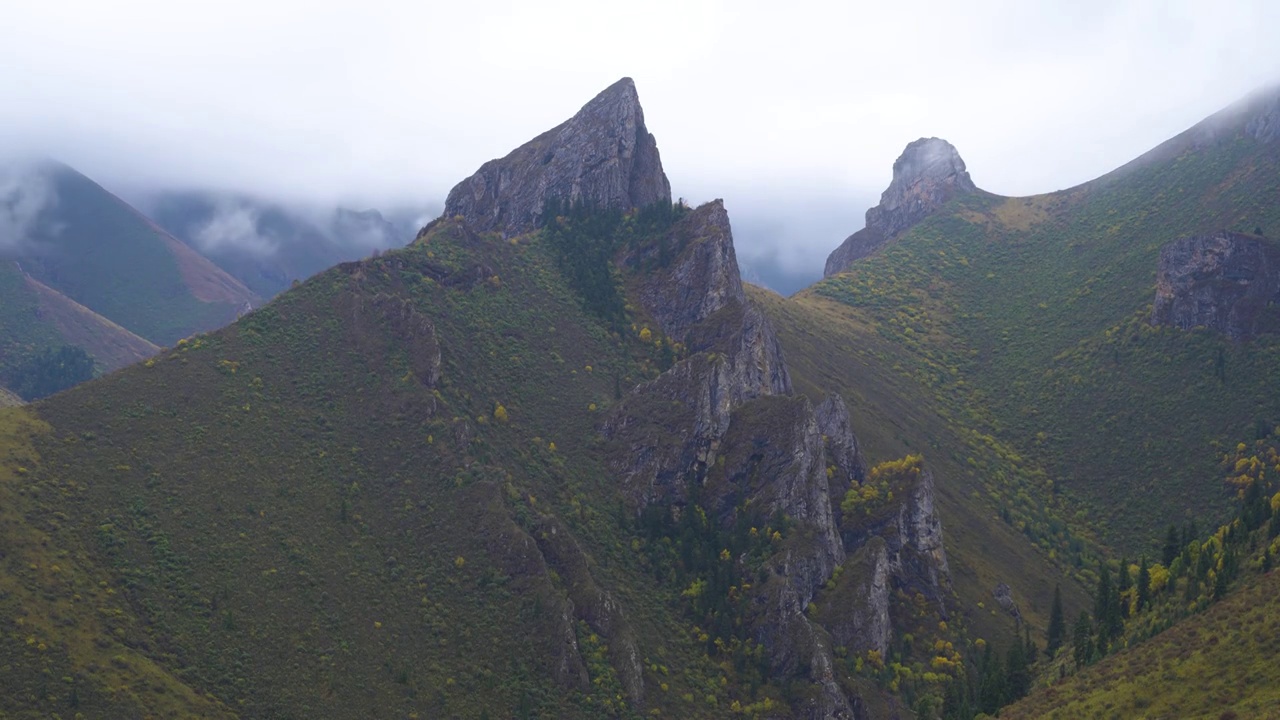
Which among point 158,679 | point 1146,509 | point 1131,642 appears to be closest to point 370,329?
point 158,679

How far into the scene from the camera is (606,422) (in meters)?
176

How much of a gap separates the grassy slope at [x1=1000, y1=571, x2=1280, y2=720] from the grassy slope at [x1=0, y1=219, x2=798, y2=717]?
47.2 metres

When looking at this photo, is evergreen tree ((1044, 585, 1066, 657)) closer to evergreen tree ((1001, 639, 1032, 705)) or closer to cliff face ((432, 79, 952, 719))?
evergreen tree ((1001, 639, 1032, 705))

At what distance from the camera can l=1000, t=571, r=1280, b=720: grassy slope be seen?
91.8 m

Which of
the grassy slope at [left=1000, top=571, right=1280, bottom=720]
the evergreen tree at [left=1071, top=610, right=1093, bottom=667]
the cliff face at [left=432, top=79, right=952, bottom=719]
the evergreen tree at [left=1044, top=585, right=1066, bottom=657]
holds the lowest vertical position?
the evergreen tree at [left=1044, top=585, right=1066, bottom=657]

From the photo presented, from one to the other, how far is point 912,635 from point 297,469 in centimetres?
8469

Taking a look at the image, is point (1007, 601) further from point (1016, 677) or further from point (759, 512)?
point (1016, 677)

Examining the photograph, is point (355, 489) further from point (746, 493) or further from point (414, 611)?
point (746, 493)

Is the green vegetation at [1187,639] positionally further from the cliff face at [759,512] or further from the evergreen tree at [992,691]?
the cliff face at [759,512]

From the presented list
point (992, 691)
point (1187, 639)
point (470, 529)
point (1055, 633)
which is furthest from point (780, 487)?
point (1187, 639)

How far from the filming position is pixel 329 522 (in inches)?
5615

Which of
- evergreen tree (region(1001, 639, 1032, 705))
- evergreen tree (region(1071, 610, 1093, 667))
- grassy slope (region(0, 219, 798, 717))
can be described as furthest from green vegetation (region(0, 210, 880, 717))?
evergreen tree (region(1071, 610, 1093, 667))

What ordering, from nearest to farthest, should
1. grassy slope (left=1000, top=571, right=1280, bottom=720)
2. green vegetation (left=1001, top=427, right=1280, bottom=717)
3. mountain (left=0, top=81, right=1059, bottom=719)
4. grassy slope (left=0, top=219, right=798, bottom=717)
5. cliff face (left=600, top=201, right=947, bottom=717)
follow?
1. grassy slope (left=1000, top=571, right=1280, bottom=720)
2. green vegetation (left=1001, top=427, right=1280, bottom=717)
3. grassy slope (left=0, top=219, right=798, bottom=717)
4. mountain (left=0, top=81, right=1059, bottom=719)
5. cliff face (left=600, top=201, right=947, bottom=717)

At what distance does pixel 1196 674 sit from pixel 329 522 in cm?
9645
